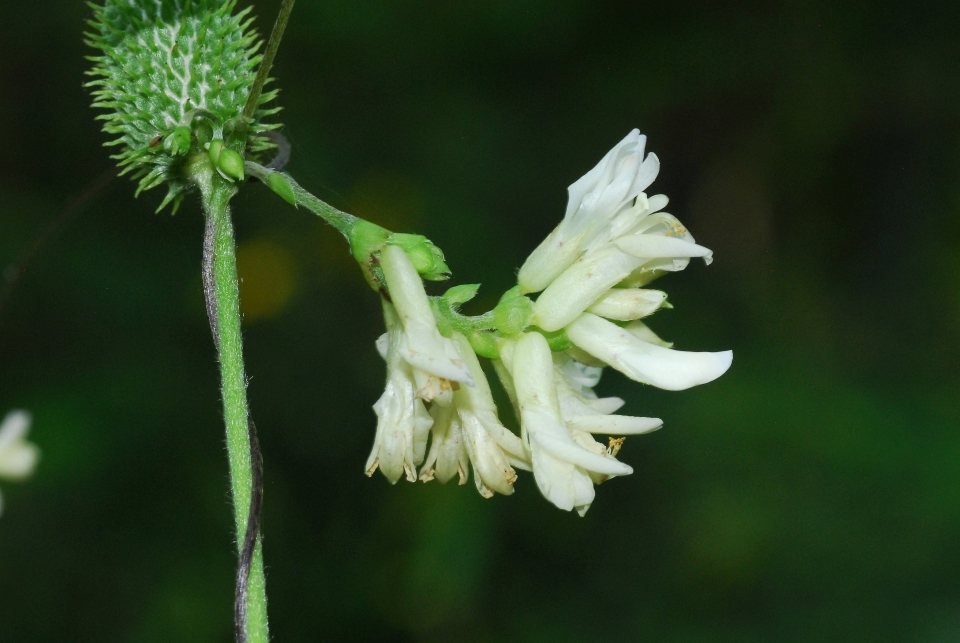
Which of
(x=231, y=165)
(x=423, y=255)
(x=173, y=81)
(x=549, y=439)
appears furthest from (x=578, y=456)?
(x=173, y=81)

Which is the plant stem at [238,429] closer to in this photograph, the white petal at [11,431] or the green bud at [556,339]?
the green bud at [556,339]

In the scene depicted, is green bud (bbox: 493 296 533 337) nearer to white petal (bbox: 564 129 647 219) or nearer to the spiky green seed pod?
white petal (bbox: 564 129 647 219)

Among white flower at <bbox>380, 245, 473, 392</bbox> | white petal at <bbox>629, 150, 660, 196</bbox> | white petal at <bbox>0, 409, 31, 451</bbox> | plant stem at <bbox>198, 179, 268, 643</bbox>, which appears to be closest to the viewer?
white petal at <bbox>0, 409, 31, 451</bbox>

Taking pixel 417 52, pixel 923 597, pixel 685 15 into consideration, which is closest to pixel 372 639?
pixel 923 597

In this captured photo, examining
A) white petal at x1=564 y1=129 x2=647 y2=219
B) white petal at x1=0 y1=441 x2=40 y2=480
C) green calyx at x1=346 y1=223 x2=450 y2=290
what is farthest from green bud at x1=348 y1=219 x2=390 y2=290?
white petal at x1=0 y1=441 x2=40 y2=480

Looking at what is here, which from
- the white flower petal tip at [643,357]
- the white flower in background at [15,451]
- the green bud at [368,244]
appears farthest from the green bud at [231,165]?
the white flower in background at [15,451]

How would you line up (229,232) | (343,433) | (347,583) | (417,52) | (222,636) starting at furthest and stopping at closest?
(417,52) → (343,433) → (347,583) → (222,636) → (229,232)

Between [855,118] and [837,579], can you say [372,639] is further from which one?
[855,118]
